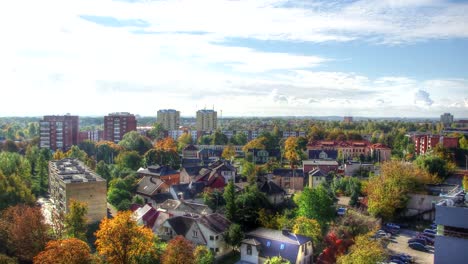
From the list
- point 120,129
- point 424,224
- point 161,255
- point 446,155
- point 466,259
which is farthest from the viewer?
point 120,129

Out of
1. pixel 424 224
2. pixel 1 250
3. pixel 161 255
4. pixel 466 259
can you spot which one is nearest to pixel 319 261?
pixel 466 259

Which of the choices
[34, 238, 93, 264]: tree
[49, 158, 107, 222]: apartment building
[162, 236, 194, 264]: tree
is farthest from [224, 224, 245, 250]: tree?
[49, 158, 107, 222]: apartment building

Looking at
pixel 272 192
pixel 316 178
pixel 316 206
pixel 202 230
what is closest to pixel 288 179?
pixel 316 178

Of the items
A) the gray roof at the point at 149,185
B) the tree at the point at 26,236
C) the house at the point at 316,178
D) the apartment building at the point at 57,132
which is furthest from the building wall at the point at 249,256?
the apartment building at the point at 57,132

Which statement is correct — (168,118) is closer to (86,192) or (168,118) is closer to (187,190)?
(187,190)

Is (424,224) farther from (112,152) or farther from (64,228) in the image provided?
(112,152)

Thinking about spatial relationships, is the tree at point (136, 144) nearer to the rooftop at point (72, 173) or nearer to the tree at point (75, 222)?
the rooftop at point (72, 173)
